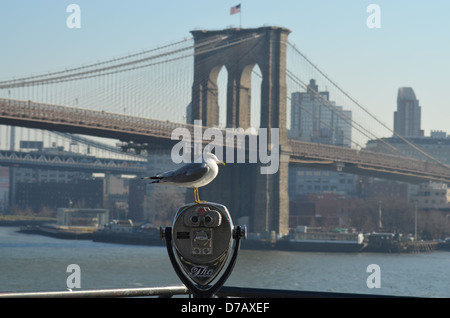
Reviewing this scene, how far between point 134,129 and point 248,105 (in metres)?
13.8

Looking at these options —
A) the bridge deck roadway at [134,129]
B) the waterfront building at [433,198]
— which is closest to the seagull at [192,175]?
the bridge deck roadway at [134,129]

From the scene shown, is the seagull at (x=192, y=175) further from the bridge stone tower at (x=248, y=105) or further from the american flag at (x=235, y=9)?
the bridge stone tower at (x=248, y=105)

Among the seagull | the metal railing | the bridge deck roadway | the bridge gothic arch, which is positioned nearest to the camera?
the metal railing

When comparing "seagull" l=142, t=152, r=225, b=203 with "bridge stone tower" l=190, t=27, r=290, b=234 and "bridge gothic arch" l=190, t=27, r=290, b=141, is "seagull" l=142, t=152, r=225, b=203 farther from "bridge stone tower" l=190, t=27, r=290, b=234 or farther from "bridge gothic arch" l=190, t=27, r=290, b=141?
"bridge gothic arch" l=190, t=27, r=290, b=141

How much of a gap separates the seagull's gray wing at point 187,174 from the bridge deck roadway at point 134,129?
40766 mm

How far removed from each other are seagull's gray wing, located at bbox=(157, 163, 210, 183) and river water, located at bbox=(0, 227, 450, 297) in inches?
949

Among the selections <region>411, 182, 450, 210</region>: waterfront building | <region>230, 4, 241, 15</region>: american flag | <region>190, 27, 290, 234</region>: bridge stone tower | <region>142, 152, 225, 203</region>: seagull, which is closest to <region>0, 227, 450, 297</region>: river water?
<region>190, 27, 290, 234</region>: bridge stone tower

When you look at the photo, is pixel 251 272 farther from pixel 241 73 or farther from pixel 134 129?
pixel 241 73

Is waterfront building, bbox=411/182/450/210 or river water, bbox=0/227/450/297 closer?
river water, bbox=0/227/450/297

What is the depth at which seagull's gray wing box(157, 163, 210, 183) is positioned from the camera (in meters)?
4.39

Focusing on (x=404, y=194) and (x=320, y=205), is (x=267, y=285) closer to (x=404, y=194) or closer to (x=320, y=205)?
(x=320, y=205)

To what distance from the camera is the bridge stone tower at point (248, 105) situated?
6191 cm

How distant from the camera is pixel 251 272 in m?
43.1

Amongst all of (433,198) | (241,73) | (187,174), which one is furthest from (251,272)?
(433,198)
